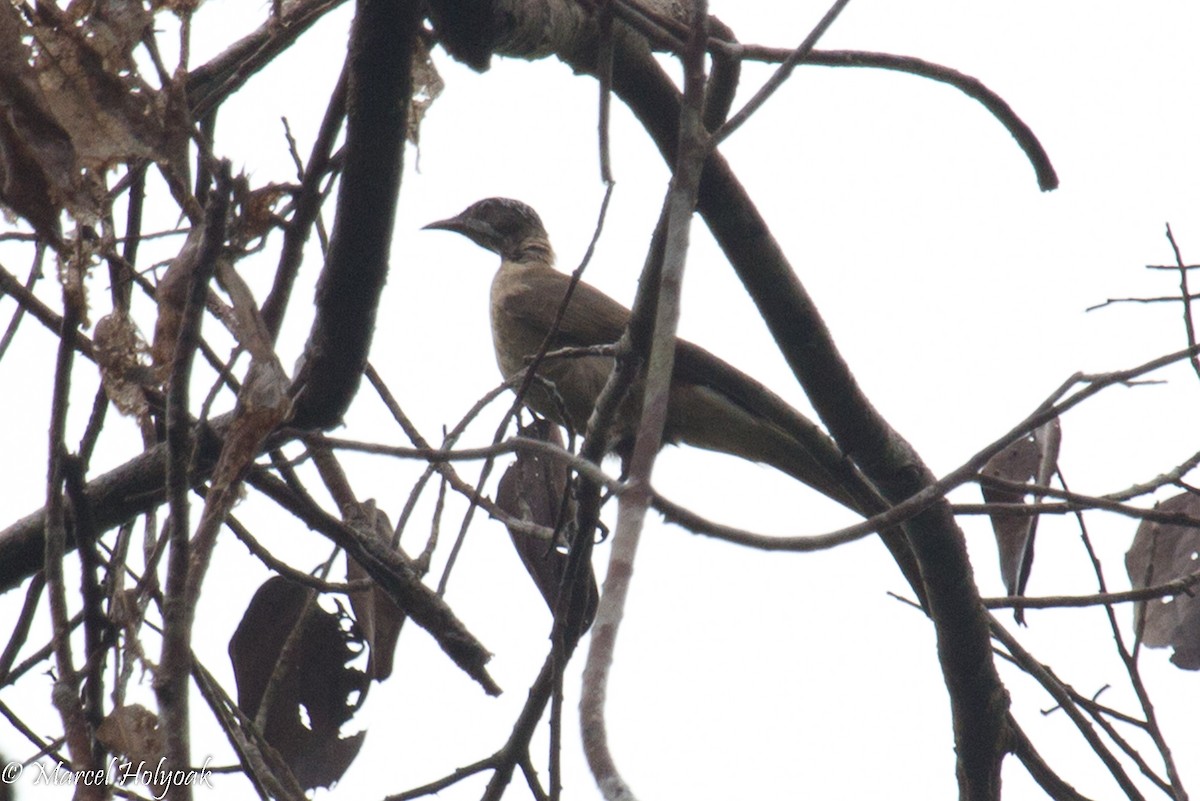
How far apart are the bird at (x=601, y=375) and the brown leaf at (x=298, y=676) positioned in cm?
120

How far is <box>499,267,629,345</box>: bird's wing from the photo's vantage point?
6.44 meters

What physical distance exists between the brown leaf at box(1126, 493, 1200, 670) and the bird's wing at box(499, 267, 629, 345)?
312 centimetres

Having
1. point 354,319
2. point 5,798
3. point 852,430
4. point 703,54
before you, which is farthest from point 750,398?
point 5,798

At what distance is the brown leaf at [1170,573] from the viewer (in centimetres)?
340

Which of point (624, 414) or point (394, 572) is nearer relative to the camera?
point (394, 572)

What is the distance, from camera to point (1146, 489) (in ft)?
10.3

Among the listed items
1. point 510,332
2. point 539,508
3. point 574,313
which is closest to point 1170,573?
point 539,508

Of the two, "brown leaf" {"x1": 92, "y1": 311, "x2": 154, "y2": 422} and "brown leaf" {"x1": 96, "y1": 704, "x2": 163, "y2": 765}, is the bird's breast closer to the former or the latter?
"brown leaf" {"x1": 92, "y1": 311, "x2": 154, "y2": 422}

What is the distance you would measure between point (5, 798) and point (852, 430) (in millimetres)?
2045

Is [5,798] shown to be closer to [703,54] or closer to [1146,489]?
[703,54]

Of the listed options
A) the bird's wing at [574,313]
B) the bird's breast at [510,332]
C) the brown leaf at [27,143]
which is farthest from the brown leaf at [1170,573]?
the bird's breast at [510,332]

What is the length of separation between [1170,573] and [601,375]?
298 centimetres

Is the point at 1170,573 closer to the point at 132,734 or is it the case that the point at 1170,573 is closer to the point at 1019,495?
the point at 1019,495

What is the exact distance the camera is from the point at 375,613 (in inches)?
134
